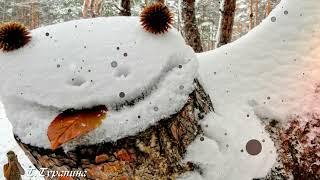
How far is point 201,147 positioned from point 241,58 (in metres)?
1.03

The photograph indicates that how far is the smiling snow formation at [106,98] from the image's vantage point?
2.37 m

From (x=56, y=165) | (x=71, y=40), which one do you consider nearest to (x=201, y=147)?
(x=56, y=165)

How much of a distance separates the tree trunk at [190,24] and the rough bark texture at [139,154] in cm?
353

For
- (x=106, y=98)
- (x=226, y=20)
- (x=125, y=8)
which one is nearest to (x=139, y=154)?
(x=106, y=98)

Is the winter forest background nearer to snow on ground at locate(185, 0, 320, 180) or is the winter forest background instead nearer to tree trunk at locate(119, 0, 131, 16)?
tree trunk at locate(119, 0, 131, 16)

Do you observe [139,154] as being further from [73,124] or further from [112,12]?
[112,12]

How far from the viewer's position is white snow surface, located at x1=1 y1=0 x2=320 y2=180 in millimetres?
2705

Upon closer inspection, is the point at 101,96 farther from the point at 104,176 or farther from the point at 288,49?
the point at 288,49

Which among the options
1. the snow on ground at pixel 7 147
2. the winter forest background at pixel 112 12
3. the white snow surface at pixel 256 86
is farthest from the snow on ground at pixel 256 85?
the winter forest background at pixel 112 12

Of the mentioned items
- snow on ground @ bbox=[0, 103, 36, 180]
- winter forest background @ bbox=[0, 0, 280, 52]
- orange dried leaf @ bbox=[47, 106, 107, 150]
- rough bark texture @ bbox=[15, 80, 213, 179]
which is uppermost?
orange dried leaf @ bbox=[47, 106, 107, 150]

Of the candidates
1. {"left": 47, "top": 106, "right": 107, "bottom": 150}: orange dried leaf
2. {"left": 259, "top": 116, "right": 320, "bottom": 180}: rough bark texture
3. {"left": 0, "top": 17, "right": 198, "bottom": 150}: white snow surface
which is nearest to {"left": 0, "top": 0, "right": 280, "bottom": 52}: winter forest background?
{"left": 259, "top": 116, "right": 320, "bottom": 180}: rough bark texture

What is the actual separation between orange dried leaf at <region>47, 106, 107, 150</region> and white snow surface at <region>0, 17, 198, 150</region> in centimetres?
5

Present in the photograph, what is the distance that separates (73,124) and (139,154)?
1.64 feet

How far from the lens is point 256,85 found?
311 centimetres
